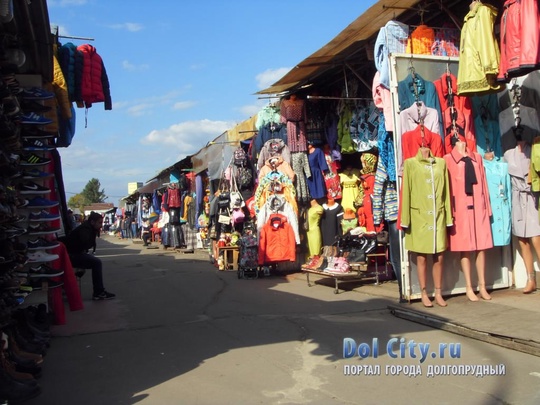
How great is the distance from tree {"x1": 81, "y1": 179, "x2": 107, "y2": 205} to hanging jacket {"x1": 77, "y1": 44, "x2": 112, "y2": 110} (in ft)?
372

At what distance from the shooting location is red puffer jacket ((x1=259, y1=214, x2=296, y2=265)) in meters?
10.6

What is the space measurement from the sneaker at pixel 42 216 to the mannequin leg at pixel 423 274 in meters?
4.59

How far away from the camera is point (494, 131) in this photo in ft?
24.2

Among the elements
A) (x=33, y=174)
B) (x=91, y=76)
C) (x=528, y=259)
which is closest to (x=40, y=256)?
(x=33, y=174)

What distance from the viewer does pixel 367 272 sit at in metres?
9.02

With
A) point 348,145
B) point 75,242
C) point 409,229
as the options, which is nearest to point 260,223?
point 348,145

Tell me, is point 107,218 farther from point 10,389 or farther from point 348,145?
point 10,389

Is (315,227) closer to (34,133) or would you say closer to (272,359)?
(272,359)

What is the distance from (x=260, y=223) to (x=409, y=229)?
4.62m

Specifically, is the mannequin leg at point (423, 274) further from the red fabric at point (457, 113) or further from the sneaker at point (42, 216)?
the sneaker at point (42, 216)

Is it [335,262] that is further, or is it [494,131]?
[335,262]

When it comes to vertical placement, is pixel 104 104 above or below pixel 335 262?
above

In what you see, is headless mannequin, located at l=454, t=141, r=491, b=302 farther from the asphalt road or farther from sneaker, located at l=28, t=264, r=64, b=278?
sneaker, located at l=28, t=264, r=64, b=278

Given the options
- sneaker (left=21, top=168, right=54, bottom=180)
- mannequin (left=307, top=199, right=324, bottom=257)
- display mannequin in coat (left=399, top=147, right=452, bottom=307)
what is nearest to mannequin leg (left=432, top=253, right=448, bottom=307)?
display mannequin in coat (left=399, top=147, right=452, bottom=307)
